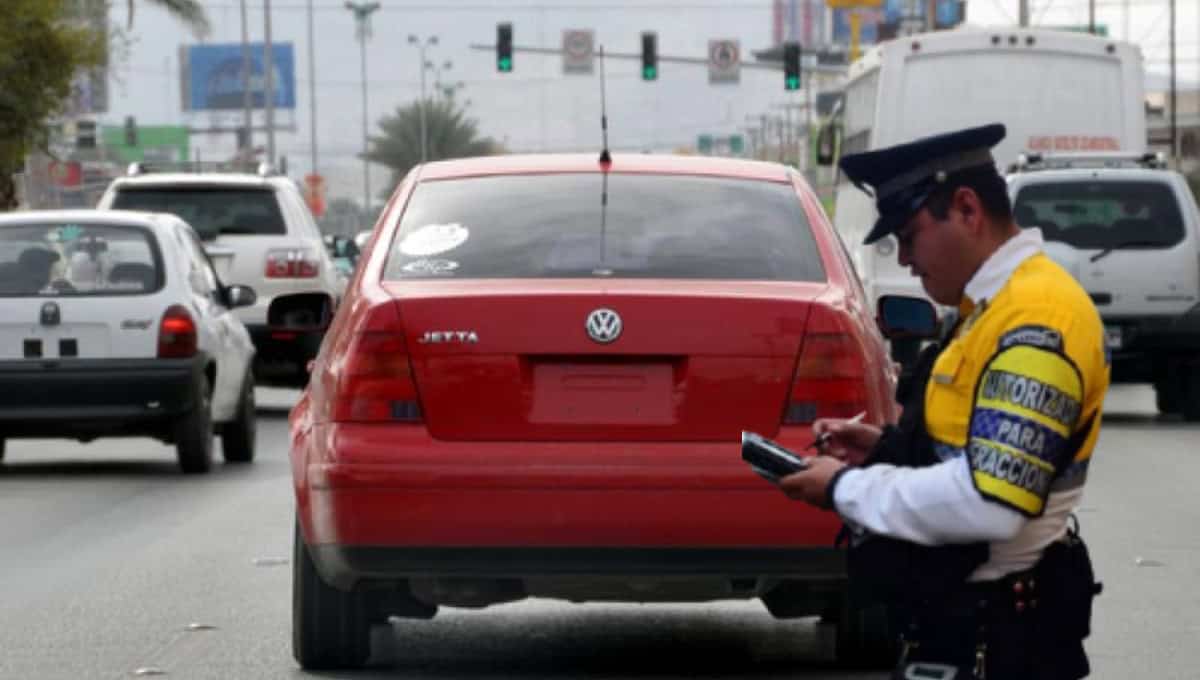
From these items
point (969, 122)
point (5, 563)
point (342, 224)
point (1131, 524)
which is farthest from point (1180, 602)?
point (342, 224)

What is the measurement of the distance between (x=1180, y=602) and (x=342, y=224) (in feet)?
479

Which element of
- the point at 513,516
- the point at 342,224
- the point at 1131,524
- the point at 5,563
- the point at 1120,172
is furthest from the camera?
the point at 342,224

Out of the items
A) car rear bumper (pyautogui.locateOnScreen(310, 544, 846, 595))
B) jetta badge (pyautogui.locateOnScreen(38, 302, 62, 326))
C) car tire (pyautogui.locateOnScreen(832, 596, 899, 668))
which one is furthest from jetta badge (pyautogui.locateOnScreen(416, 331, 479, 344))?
jetta badge (pyautogui.locateOnScreen(38, 302, 62, 326))

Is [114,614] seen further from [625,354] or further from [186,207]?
[186,207]

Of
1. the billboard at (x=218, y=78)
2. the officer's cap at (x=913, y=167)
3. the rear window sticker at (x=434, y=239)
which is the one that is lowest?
the billboard at (x=218, y=78)

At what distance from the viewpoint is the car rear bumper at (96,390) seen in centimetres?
1684

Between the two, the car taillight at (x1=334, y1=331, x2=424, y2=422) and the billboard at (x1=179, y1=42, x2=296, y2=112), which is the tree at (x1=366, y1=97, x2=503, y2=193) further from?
the car taillight at (x1=334, y1=331, x2=424, y2=422)

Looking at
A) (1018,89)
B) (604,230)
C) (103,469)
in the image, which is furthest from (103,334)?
(1018,89)

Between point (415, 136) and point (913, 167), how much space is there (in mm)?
139558

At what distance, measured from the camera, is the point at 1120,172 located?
75.2ft

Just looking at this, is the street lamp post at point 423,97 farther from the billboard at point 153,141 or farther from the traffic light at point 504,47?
the traffic light at point 504,47

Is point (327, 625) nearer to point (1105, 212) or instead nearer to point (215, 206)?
point (1105, 212)

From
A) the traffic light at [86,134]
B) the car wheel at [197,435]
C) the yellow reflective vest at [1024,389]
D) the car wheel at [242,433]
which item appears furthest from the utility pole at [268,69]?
the yellow reflective vest at [1024,389]

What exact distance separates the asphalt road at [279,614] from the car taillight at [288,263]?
7.29 m
